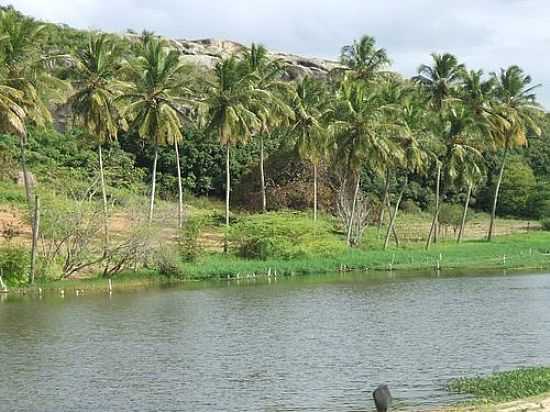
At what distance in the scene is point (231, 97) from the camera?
181 feet

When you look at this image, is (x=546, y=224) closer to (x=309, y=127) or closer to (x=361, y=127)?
(x=361, y=127)

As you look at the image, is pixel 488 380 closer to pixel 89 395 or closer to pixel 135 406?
pixel 135 406

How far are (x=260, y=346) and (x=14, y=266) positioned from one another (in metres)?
22.2

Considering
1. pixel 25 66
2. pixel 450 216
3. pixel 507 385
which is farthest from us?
pixel 450 216

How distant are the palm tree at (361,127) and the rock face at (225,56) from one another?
1483 inches

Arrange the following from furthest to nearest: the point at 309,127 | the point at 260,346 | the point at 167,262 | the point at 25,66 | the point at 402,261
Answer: the point at 309,127 < the point at 402,261 < the point at 167,262 < the point at 25,66 < the point at 260,346

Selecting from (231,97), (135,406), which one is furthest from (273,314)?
(231,97)

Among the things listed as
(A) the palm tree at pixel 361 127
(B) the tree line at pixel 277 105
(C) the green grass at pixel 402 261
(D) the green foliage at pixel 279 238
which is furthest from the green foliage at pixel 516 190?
(D) the green foliage at pixel 279 238

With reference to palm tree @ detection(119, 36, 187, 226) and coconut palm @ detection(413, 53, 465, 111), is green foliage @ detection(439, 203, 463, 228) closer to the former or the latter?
coconut palm @ detection(413, 53, 465, 111)

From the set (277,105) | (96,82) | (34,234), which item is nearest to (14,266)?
(34,234)

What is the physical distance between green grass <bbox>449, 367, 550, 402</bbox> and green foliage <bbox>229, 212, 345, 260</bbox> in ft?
117

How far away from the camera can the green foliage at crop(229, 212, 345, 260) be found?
5578 centimetres

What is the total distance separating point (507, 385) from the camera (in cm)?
1842

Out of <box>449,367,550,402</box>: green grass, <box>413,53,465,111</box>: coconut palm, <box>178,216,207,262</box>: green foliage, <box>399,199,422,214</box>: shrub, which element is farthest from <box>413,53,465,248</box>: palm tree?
<box>449,367,550,402</box>: green grass
